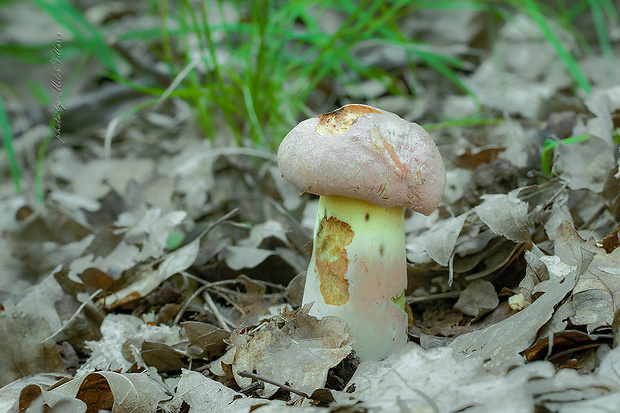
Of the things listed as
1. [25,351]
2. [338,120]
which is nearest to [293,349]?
[338,120]

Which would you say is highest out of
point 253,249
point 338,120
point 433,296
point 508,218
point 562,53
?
point 338,120

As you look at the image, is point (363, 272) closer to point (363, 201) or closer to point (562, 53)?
point (363, 201)

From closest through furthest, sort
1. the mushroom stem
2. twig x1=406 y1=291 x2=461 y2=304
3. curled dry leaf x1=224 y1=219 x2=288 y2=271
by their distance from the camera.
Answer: the mushroom stem
twig x1=406 y1=291 x2=461 y2=304
curled dry leaf x1=224 y1=219 x2=288 y2=271

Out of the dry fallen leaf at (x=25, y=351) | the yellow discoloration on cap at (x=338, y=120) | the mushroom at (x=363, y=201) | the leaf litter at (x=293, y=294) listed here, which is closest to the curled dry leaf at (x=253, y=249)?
the leaf litter at (x=293, y=294)

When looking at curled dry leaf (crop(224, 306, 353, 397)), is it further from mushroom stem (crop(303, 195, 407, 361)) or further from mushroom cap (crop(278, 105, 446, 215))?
mushroom cap (crop(278, 105, 446, 215))

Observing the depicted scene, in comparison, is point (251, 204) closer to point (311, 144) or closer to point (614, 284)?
point (311, 144)

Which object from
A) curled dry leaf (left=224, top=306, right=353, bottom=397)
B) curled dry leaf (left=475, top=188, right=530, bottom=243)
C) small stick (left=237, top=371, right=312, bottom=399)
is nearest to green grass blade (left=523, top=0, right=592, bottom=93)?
curled dry leaf (left=475, top=188, right=530, bottom=243)

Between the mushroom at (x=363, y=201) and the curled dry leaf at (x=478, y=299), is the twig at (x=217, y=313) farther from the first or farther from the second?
the curled dry leaf at (x=478, y=299)
